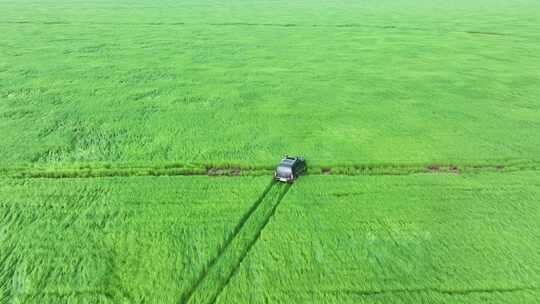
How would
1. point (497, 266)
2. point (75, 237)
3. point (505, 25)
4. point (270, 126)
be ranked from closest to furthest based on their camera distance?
point (497, 266) → point (75, 237) → point (270, 126) → point (505, 25)

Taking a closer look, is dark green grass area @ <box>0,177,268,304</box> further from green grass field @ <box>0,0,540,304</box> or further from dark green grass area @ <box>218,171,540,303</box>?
dark green grass area @ <box>218,171,540,303</box>

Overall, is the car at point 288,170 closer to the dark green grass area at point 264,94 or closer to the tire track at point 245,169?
the tire track at point 245,169

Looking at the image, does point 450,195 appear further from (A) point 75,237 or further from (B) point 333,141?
(A) point 75,237

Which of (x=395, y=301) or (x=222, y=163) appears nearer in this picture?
(x=395, y=301)

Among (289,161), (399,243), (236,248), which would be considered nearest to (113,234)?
(236,248)

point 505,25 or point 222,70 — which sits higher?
point 505,25

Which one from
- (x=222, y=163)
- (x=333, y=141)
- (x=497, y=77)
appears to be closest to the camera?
(x=222, y=163)

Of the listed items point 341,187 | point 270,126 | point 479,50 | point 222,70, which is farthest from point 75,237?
point 479,50
